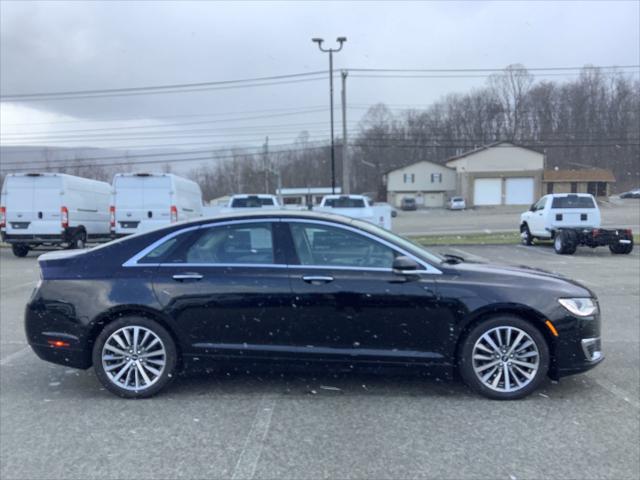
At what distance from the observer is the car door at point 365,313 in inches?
175

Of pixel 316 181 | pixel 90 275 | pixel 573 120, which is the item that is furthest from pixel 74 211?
pixel 316 181

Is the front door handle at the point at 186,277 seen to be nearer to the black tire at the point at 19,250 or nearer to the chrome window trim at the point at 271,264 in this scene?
the chrome window trim at the point at 271,264

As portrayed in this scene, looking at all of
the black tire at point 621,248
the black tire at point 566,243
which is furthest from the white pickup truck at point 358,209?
the black tire at point 621,248

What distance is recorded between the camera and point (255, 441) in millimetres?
3777

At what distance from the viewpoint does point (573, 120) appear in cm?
3772

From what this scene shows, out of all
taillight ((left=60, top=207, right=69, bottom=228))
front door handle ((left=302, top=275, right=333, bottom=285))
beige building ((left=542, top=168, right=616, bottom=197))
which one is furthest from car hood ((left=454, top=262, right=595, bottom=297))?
beige building ((left=542, top=168, right=616, bottom=197))

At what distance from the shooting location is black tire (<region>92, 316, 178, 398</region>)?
15.0 feet

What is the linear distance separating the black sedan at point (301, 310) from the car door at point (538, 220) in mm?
14949

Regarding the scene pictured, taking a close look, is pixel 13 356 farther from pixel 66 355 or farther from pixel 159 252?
pixel 159 252

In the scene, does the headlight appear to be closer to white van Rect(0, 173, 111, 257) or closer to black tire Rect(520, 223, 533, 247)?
black tire Rect(520, 223, 533, 247)

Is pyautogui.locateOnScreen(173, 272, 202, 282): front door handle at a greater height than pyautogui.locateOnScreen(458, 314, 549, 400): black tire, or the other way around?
pyautogui.locateOnScreen(173, 272, 202, 282): front door handle

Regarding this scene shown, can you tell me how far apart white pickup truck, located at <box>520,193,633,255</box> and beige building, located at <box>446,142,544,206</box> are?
32.9 meters

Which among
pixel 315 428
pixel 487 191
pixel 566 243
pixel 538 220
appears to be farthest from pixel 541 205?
pixel 487 191

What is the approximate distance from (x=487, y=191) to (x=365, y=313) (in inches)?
2451
